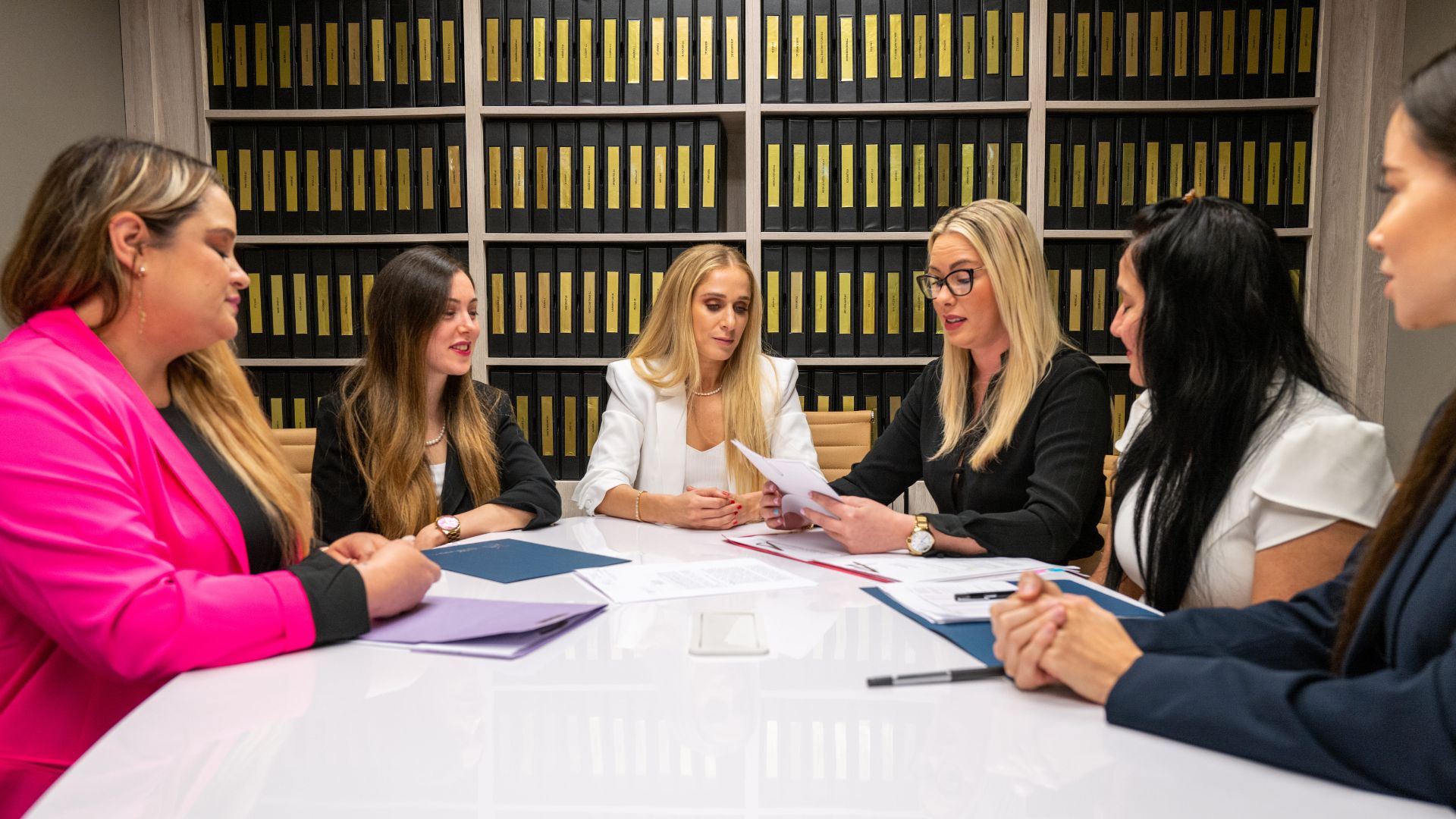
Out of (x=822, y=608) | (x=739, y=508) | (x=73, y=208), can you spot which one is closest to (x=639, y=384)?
(x=739, y=508)

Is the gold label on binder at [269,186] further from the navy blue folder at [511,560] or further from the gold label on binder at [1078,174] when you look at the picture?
the gold label on binder at [1078,174]

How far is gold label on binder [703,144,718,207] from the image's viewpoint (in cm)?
302

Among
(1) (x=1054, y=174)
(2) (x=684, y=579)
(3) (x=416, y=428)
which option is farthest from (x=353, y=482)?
(1) (x=1054, y=174)

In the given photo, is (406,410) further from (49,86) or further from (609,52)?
(49,86)

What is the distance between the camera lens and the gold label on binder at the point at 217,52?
299cm

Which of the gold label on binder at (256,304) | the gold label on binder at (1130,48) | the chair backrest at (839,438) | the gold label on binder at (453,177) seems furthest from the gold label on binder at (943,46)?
the gold label on binder at (256,304)

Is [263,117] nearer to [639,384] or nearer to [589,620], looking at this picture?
[639,384]

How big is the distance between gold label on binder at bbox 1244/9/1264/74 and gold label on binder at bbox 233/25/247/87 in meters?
3.13

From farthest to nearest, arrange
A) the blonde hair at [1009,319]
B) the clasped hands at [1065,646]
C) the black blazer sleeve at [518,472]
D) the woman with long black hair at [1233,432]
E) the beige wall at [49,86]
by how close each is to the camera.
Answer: the beige wall at [49,86]
the black blazer sleeve at [518,472]
the blonde hair at [1009,319]
the woman with long black hair at [1233,432]
the clasped hands at [1065,646]

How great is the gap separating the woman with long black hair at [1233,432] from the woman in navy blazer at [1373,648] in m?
0.20

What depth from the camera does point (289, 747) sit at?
0.83 m

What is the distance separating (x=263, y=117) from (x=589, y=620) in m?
2.55

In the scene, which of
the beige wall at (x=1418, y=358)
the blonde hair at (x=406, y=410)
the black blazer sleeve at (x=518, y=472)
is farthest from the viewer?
the beige wall at (x=1418, y=358)

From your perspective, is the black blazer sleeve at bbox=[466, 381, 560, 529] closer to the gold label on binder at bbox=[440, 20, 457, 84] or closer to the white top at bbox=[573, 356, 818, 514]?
the white top at bbox=[573, 356, 818, 514]
